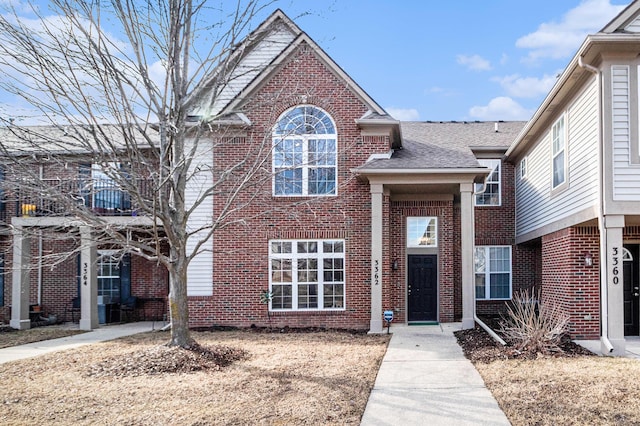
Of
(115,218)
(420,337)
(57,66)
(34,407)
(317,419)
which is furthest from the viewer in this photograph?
(115,218)

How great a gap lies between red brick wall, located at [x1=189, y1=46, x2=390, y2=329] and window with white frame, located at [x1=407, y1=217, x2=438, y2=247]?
162cm

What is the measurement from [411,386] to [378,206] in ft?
22.1

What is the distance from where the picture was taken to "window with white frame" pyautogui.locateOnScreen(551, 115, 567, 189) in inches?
499

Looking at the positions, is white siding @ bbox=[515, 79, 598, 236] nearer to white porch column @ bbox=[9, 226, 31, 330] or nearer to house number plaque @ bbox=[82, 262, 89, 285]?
house number plaque @ bbox=[82, 262, 89, 285]

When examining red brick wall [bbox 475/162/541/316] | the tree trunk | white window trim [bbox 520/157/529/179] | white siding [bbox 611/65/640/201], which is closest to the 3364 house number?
white siding [bbox 611/65/640/201]

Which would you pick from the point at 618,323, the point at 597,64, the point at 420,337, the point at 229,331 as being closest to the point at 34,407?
the point at 229,331

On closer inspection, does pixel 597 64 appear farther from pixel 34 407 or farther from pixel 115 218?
pixel 115 218

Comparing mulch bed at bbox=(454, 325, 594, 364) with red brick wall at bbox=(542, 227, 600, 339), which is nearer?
mulch bed at bbox=(454, 325, 594, 364)

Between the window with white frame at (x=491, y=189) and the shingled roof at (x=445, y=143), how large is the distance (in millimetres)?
595

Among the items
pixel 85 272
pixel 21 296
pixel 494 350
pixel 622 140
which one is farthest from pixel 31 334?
pixel 622 140

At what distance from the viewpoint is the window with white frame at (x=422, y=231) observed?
50.8ft

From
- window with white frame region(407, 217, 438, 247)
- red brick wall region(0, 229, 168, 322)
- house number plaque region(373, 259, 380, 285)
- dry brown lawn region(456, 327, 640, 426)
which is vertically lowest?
dry brown lawn region(456, 327, 640, 426)

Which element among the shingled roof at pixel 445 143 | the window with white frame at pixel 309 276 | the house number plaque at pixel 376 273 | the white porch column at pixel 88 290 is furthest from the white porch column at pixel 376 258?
the white porch column at pixel 88 290

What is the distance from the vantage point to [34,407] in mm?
6711
